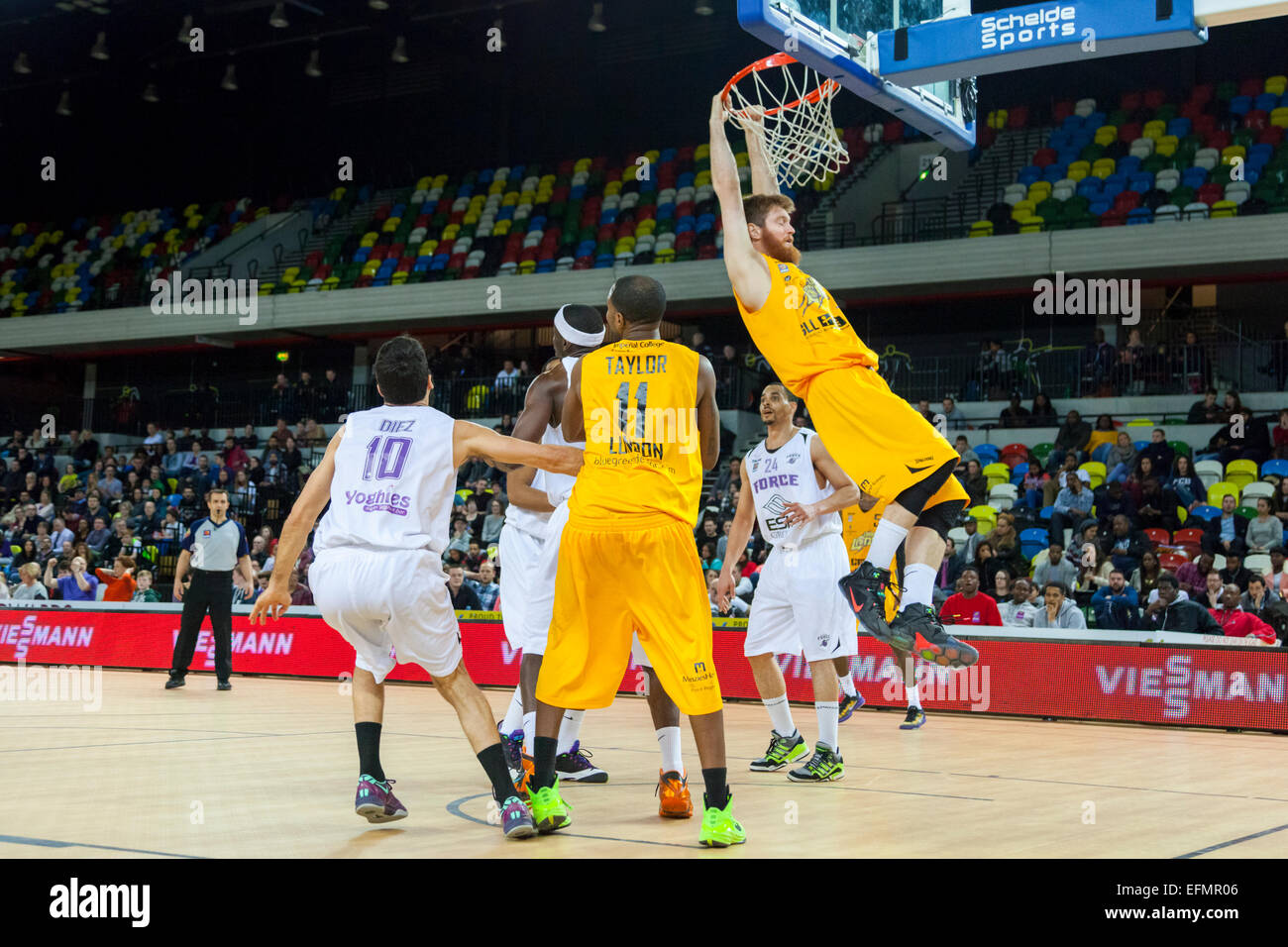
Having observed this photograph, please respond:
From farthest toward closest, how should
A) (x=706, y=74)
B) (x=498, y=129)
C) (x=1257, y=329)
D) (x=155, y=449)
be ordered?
(x=498, y=129)
(x=706, y=74)
(x=155, y=449)
(x=1257, y=329)

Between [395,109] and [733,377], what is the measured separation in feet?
43.2

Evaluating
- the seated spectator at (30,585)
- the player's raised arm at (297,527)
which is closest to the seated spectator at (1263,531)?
the player's raised arm at (297,527)

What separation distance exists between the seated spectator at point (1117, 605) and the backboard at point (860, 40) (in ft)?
18.7

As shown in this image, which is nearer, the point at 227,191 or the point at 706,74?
the point at 706,74

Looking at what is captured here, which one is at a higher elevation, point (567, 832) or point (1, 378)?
point (1, 378)

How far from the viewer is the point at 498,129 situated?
3009 centimetres

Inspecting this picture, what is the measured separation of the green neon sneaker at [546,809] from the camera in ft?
16.4

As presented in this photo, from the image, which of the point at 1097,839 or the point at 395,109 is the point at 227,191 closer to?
the point at 395,109

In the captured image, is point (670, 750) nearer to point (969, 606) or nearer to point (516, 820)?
point (516, 820)

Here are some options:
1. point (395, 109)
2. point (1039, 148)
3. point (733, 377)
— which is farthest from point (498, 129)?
point (1039, 148)

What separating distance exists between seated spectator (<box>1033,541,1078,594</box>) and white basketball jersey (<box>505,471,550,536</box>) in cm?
876

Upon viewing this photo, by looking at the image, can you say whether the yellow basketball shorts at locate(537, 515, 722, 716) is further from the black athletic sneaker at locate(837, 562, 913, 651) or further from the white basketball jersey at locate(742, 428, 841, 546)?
the white basketball jersey at locate(742, 428, 841, 546)

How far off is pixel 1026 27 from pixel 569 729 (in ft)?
16.3

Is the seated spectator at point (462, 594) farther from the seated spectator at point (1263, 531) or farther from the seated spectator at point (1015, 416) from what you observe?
the seated spectator at point (1263, 531)
